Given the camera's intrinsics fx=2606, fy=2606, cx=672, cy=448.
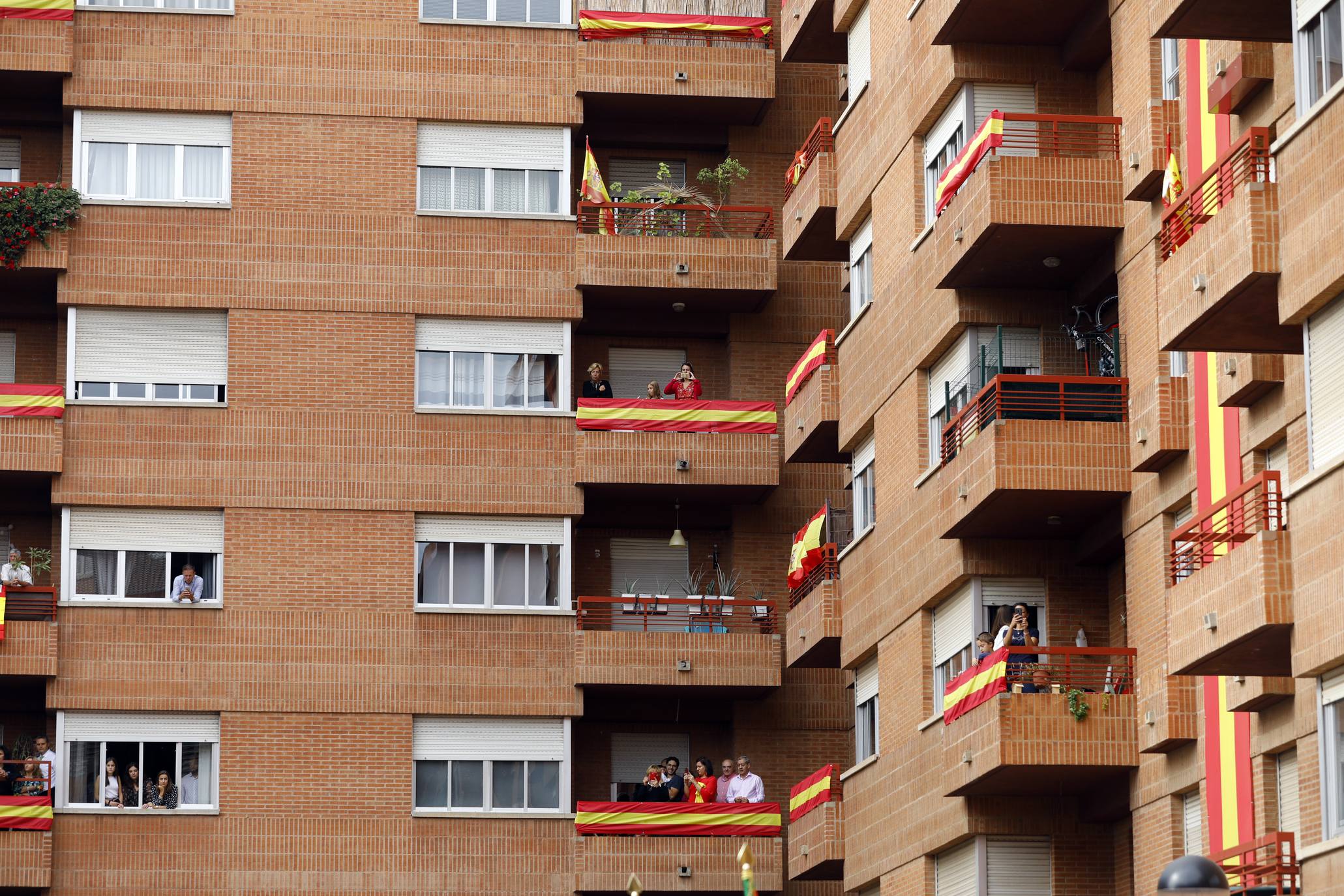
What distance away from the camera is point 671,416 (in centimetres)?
4809

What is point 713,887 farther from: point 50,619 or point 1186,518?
point 1186,518

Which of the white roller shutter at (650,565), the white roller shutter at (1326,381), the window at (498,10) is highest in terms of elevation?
the window at (498,10)

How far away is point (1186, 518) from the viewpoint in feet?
105

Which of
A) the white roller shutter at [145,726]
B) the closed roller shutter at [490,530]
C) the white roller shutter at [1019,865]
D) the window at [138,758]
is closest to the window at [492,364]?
the closed roller shutter at [490,530]

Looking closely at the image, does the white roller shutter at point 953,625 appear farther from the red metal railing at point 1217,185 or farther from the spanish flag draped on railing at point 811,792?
the red metal railing at point 1217,185

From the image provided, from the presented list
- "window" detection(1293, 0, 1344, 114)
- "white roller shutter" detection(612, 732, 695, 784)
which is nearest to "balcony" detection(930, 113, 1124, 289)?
"window" detection(1293, 0, 1344, 114)

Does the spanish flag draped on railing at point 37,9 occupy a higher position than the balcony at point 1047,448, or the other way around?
the spanish flag draped on railing at point 37,9

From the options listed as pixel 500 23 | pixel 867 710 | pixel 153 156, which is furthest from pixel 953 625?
pixel 153 156

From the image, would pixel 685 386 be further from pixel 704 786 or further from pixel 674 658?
pixel 704 786

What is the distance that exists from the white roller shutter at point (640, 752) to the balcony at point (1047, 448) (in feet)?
49.7

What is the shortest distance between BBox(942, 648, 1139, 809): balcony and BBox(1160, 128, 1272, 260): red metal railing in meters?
6.11

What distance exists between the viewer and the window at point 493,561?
47750 millimetres

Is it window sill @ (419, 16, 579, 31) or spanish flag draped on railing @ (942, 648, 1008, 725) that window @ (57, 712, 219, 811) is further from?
spanish flag draped on railing @ (942, 648, 1008, 725)

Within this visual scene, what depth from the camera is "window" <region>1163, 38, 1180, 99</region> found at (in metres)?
32.8
